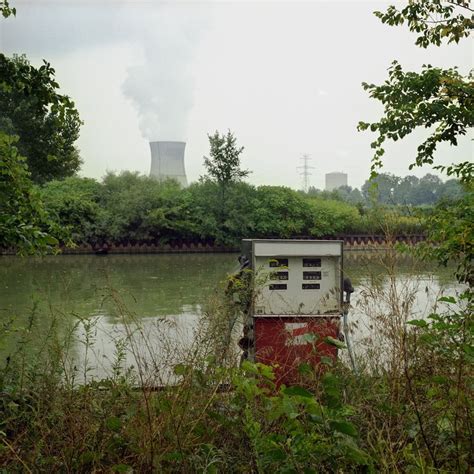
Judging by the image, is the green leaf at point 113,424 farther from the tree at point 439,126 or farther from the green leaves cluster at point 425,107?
the green leaves cluster at point 425,107

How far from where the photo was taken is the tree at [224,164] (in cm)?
3406

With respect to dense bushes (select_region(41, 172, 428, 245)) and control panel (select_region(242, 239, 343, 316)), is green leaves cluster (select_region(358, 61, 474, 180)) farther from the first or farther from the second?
dense bushes (select_region(41, 172, 428, 245))

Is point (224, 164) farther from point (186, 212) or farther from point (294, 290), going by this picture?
point (294, 290)

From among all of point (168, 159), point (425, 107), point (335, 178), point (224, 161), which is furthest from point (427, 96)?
point (335, 178)

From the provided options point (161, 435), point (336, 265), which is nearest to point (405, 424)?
point (161, 435)

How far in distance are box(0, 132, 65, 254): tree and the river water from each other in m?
0.40

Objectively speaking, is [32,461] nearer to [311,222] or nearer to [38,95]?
[38,95]

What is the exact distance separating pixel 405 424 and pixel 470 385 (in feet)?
1.16

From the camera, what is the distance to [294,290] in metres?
4.94

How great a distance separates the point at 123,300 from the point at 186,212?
1209 inches

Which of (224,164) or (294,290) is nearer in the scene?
(294,290)

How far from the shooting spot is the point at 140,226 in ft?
110

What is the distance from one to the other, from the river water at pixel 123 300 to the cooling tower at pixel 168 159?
29.1 m

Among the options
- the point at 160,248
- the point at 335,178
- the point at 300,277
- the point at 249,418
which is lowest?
the point at 249,418
